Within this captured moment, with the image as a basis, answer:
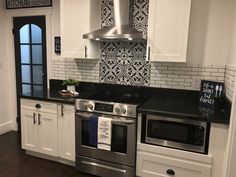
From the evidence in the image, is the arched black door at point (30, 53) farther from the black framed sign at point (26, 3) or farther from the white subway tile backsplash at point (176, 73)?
the white subway tile backsplash at point (176, 73)

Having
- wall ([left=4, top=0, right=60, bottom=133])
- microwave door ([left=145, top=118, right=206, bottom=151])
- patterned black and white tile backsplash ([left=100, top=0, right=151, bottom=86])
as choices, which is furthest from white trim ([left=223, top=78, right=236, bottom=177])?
wall ([left=4, top=0, right=60, bottom=133])

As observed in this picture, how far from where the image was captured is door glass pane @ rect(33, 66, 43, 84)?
368 cm

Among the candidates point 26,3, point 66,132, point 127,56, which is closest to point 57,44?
point 26,3

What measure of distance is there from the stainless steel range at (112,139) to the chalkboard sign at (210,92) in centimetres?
73

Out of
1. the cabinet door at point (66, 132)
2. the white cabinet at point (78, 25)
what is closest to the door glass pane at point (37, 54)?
Result: the white cabinet at point (78, 25)

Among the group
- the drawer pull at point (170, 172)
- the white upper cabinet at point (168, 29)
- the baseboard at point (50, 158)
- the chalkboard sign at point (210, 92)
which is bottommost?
the baseboard at point (50, 158)

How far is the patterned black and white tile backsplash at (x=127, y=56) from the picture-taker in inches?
113

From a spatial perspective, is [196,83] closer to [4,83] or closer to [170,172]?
[170,172]

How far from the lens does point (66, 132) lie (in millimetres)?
2760

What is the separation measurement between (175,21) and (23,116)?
94.3 inches

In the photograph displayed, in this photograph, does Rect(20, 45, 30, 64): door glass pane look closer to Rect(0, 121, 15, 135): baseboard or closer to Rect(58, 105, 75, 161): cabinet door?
Rect(0, 121, 15, 135): baseboard

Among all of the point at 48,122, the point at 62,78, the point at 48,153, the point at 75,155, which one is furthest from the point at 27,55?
the point at 75,155

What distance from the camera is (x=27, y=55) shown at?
148 inches

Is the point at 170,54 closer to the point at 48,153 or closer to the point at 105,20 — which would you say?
the point at 105,20
